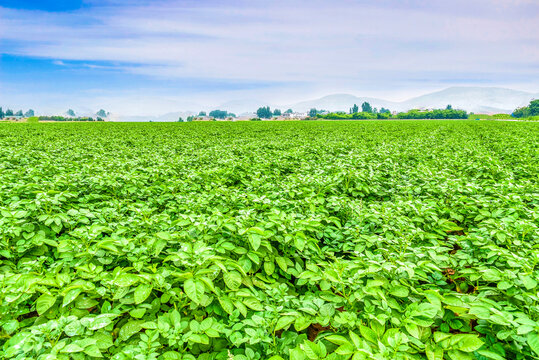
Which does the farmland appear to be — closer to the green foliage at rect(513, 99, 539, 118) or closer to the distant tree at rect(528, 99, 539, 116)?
the distant tree at rect(528, 99, 539, 116)

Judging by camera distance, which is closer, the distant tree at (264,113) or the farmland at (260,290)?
the farmland at (260,290)

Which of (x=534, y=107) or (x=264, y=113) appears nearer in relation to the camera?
(x=534, y=107)

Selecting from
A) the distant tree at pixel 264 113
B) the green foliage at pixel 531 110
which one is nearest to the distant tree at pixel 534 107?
the green foliage at pixel 531 110

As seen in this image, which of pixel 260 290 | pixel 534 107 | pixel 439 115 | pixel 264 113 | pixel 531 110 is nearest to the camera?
pixel 260 290

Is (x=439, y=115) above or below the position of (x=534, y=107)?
below

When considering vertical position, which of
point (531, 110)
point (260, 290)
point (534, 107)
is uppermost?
point (534, 107)

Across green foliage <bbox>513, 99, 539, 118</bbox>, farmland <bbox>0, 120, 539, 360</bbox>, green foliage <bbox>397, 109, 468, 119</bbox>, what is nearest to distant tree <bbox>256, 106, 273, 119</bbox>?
green foliage <bbox>397, 109, 468, 119</bbox>

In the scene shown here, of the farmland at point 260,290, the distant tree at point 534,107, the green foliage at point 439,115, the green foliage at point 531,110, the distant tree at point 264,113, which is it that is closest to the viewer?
the farmland at point 260,290

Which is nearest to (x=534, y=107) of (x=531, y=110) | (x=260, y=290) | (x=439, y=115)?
(x=531, y=110)

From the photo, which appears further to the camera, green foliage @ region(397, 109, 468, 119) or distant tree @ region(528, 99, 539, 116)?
green foliage @ region(397, 109, 468, 119)

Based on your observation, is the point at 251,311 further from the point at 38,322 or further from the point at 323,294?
the point at 38,322

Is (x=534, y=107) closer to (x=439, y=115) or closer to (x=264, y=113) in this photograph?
(x=439, y=115)

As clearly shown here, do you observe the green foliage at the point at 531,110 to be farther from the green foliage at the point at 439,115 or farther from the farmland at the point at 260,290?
the farmland at the point at 260,290

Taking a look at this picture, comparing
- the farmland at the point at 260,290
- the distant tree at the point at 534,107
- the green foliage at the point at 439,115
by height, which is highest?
the distant tree at the point at 534,107
